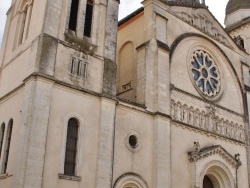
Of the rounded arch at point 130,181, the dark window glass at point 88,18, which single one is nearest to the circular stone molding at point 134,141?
the rounded arch at point 130,181

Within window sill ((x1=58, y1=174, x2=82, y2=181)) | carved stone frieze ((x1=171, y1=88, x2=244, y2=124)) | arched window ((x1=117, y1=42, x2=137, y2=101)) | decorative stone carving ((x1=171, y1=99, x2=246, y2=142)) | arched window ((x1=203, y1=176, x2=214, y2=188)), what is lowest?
window sill ((x1=58, y1=174, x2=82, y2=181))

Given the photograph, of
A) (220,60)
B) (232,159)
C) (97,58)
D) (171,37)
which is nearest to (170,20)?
(171,37)

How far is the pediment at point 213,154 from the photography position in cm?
1973

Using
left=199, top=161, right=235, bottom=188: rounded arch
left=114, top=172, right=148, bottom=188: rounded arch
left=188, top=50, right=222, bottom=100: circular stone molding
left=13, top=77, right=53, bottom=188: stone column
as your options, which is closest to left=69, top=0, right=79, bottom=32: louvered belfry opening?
left=13, top=77, right=53, bottom=188: stone column

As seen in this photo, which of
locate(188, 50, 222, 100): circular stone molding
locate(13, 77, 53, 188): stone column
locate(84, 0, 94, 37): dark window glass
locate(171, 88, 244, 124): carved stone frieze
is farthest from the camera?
locate(188, 50, 222, 100): circular stone molding

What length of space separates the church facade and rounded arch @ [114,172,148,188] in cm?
5

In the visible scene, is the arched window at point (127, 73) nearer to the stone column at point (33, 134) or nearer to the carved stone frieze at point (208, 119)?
the carved stone frieze at point (208, 119)

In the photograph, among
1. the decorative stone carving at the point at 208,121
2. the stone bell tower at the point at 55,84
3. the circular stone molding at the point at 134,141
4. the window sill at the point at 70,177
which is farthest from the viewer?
the decorative stone carving at the point at 208,121

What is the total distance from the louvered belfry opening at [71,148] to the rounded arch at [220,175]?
8.68m

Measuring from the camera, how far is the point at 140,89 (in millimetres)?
19531

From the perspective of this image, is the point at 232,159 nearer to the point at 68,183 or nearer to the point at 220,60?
the point at 220,60

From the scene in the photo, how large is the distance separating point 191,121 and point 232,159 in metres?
3.53

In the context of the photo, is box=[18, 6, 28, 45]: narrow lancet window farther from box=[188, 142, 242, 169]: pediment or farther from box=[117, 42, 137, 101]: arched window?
box=[188, 142, 242, 169]: pediment

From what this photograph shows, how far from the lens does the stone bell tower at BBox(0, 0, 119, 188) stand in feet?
47.1
